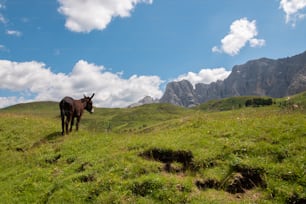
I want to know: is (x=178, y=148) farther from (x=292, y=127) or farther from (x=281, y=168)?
(x=292, y=127)

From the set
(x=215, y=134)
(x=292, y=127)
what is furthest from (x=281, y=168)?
(x=215, y=134)

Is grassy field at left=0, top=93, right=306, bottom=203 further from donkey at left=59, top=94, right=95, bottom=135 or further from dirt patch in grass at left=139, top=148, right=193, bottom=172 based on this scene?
donkey at left=59, top=94, right=95, bottom=135

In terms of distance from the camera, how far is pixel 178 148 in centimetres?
1380

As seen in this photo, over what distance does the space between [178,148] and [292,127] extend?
231 inches

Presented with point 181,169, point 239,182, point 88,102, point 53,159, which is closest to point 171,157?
point 181,169

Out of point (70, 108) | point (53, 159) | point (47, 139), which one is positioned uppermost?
point (70, 108)

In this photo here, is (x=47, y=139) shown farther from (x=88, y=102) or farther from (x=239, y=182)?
(x=239, y=182)

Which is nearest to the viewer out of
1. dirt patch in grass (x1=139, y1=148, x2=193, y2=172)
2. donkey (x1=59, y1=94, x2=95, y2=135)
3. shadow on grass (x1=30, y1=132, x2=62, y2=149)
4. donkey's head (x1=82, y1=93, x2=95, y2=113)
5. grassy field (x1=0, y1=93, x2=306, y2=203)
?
grassy field (x1=0, y1=93, x2=306, y2=203)

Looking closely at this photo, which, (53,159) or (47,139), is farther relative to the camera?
(47,139)

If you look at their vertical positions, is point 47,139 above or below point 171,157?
above

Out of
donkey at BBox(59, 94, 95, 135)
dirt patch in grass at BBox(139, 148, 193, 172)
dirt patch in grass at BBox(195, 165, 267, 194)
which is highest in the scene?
donkey at BBox(59, 94, 95, 135)

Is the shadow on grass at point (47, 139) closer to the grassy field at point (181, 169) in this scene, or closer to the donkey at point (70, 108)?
the donkey at point (70, 108)

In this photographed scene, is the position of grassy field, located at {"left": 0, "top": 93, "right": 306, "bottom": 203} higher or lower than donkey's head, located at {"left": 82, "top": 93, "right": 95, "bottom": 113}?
lower

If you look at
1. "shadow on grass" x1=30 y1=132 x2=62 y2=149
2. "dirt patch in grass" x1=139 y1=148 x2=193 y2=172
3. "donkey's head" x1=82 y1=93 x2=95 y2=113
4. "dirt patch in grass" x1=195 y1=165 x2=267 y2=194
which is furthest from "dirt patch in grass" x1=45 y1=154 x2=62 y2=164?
"donkey's head" x1=82 y1=93 x2=95 y2=113
